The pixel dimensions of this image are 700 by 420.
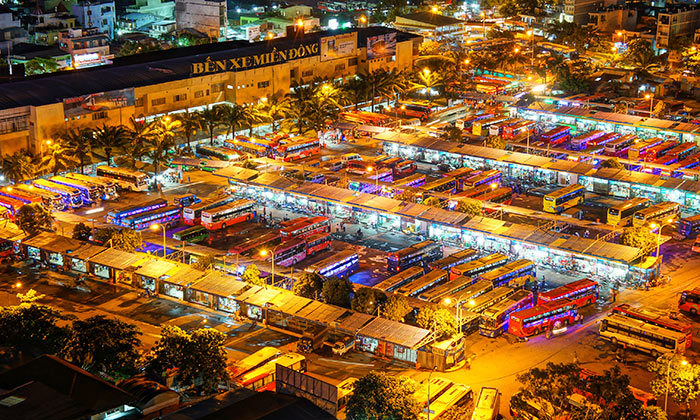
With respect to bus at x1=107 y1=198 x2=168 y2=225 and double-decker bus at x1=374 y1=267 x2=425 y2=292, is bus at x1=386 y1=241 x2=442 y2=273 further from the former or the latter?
bus at x1=107 y1=198 x2=168 y2=225

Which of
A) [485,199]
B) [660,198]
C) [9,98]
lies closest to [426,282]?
[485,199]

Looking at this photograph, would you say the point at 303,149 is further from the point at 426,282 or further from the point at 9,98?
the point at 426,282

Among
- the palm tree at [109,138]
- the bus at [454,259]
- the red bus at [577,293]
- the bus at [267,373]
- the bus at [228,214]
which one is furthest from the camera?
Result: the palm tree at [109,138]

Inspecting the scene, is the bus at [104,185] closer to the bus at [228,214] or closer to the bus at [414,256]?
the bus at [228,214]

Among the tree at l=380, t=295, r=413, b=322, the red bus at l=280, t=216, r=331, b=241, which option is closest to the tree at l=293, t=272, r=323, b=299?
the tree at l=380, t=295, r=413, b=322

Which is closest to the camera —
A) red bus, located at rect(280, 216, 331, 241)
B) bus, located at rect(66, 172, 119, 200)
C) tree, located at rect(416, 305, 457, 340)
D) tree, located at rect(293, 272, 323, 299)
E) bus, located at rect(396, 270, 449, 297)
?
tree, located at rect(416, 305, 457, 340)

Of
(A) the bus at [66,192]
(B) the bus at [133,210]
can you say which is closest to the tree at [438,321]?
(B) the bus at [133,210]
